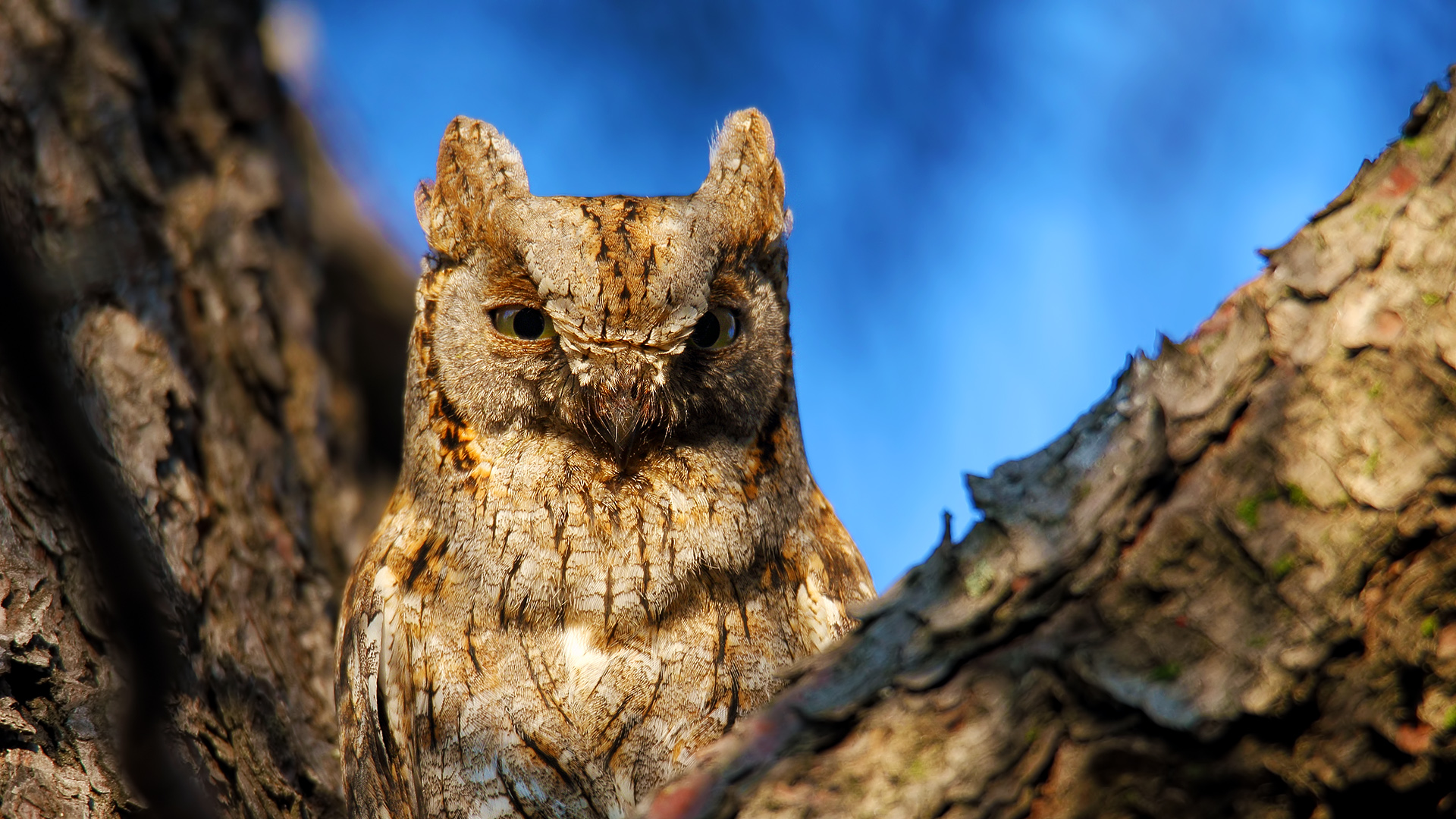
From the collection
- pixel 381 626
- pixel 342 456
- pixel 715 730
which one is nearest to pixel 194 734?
pixel 381 626

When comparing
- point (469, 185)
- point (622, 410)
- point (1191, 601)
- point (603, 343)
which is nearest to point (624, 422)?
point (622, 410)

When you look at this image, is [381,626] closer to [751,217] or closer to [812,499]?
[812,499]

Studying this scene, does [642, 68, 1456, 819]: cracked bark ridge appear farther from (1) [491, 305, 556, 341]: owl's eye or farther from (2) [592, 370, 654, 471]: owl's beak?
(1) [491, 305, 556, 341]: owl's eye

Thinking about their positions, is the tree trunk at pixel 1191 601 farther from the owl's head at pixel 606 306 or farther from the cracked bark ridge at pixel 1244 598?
the owl's head at pixel 606 306

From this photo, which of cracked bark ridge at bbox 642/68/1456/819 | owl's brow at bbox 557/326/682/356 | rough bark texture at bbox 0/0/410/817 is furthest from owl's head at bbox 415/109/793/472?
cracked bark ridge at bbox 642/68/1456/819

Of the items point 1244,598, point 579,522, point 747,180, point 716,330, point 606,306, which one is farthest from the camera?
point 747,180

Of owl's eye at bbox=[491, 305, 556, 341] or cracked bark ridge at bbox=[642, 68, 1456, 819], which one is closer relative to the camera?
cracked bark ridge at bbox=[642, 68, 1456, 819]

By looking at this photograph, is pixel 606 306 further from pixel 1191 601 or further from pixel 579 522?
pixel 1191 601
